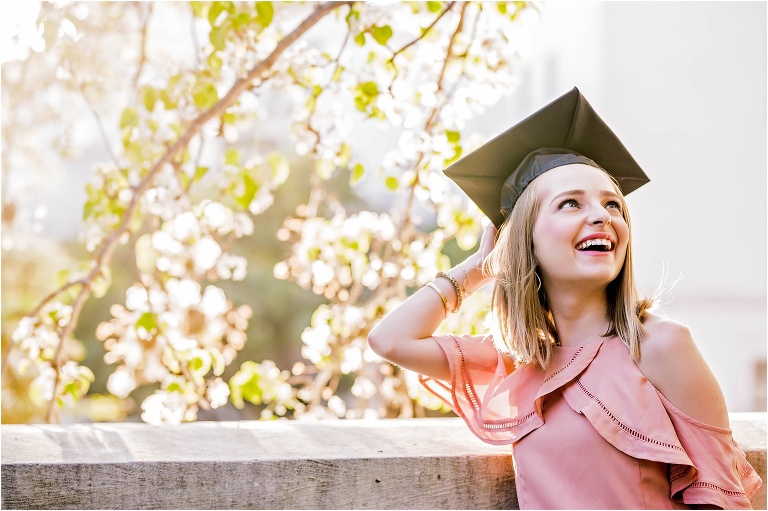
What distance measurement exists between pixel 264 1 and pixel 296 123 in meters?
0.41

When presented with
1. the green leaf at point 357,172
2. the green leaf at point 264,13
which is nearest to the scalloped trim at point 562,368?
the green leaf at point 357,172

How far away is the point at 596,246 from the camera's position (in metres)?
1.49

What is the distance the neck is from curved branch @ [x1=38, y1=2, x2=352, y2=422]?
1.04 meters

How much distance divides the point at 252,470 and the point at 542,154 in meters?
0.90

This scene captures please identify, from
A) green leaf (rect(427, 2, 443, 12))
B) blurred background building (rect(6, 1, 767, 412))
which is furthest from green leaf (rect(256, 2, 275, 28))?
blurred background building (rect(6, 1, 767, 412))

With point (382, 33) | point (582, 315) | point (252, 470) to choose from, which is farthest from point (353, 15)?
point (252, 470)

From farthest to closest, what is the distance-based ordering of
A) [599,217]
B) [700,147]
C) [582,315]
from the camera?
[700,147]
[582,315]
[599,217]

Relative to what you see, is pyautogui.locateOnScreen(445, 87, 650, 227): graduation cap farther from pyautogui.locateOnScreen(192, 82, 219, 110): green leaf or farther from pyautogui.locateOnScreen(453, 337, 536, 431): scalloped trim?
pyautogui.locateOnScreen(192, 82, 219, 110): green leaf

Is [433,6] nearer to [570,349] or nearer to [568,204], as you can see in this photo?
[568,204]

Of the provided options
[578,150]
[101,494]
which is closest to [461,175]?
[578,150]

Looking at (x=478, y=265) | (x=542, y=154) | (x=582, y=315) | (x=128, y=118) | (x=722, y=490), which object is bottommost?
(x=722, y=490)

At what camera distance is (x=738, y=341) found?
28.5 feet

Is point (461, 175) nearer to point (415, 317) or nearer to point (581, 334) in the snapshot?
point (415, 317)

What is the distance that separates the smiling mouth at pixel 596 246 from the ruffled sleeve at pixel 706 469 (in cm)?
31
